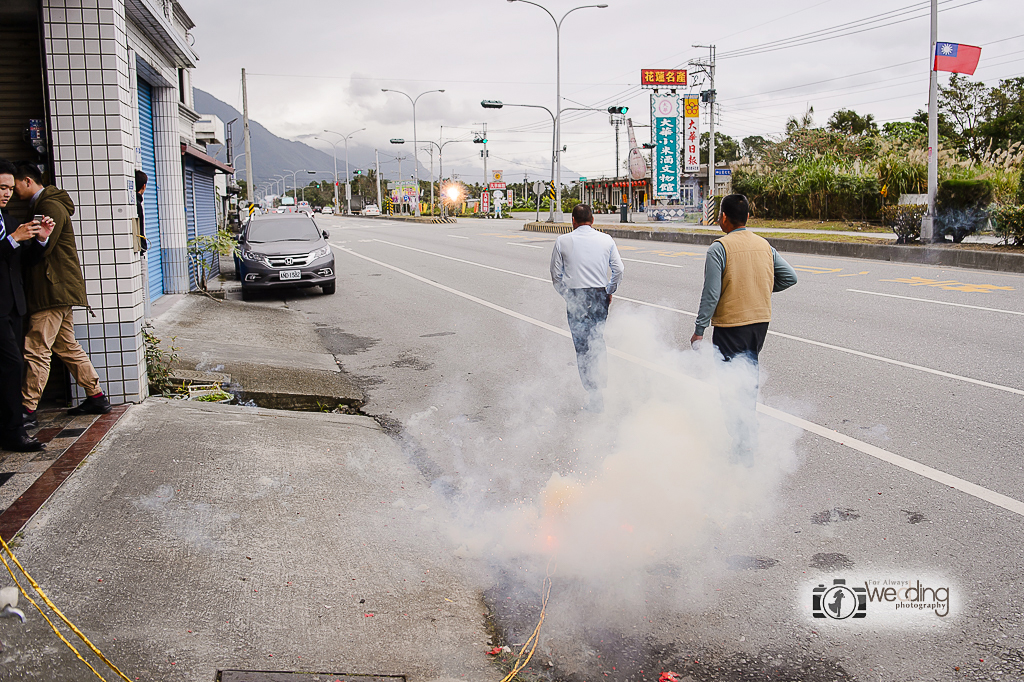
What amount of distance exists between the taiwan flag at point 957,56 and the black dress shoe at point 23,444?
1933cm

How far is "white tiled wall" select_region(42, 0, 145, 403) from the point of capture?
549 cm

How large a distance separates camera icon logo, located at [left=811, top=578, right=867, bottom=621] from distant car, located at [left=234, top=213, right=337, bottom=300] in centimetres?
1174

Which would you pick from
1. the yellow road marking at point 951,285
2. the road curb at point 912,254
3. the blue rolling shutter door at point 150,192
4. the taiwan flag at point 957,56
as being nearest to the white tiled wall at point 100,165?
the blue rolling shutter door at point 150,192

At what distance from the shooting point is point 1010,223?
57.1 ft

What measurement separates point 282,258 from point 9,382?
9.09 metres

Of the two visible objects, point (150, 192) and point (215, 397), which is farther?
point (150, 192)

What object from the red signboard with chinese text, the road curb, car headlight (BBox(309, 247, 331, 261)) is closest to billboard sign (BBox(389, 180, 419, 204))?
the red signboard with chinese text

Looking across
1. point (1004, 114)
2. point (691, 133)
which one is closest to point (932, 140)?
point (691, 133)

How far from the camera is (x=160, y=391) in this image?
6.32 meters

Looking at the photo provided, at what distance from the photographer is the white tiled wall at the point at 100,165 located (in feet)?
18.0

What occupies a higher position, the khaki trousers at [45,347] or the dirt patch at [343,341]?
the khaki trousers at [45,347]

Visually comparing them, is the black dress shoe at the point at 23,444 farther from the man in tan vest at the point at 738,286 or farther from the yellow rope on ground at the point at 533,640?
the man in tan vest at the point at 738,286

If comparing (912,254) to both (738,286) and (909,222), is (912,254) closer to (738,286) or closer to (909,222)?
(909,222)

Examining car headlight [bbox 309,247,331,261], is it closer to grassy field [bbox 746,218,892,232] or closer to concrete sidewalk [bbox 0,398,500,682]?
concrete sidewalk [bbox 0,398,500,682]
